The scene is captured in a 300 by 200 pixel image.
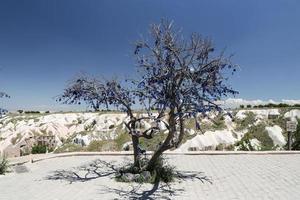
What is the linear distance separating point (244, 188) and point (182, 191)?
4.60 feet

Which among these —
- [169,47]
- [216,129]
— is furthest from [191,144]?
[169,47]

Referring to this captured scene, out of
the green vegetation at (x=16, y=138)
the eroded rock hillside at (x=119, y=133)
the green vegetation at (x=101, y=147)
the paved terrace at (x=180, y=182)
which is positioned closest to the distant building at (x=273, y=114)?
the eroded rock hillside at (x=119, y=133)

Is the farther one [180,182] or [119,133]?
[119,133]

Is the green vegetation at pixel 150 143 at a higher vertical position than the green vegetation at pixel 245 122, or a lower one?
lower

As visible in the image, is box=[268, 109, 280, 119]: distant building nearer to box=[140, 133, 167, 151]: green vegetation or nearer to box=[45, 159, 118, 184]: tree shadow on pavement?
box=[140, 133, 167, 151]: green vegetation

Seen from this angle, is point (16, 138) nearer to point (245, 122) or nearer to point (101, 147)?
point (101, 147)

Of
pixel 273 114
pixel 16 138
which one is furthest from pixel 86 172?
pixel 16 138

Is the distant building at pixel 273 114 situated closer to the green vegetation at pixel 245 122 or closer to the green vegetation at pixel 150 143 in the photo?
the green vegetation at pixel 245 122

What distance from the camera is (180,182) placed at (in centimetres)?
873

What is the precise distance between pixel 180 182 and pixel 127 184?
1.28 metres

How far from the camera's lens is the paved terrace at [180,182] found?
7.54 meters

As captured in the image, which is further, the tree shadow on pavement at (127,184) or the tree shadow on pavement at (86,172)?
the tree shadow on pavement at (86,172)

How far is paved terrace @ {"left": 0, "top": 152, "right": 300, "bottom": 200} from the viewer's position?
754 cm

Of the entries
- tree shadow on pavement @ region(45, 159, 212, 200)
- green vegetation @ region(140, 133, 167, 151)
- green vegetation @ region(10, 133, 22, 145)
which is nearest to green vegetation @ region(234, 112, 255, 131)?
green vegetation @ region(140, 133, 167, 151)
